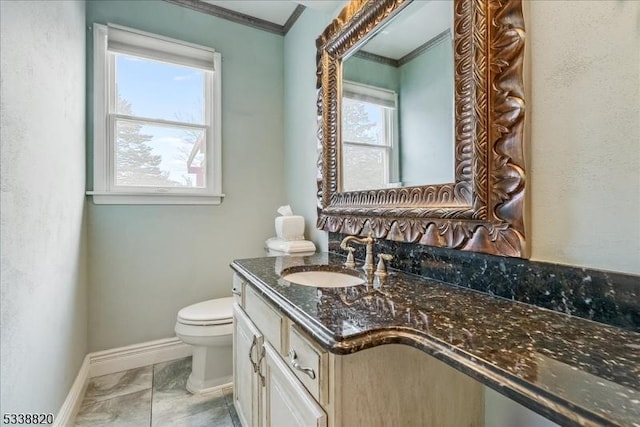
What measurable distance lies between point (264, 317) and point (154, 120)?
1.76 metres

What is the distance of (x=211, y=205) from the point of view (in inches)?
91.0

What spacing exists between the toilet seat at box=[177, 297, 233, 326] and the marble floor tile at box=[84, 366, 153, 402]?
52 cm

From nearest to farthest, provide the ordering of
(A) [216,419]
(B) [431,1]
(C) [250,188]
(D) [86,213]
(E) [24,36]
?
(E) [24,36] < (B) [431,1] < (A) [216,419] < (D) [86,213] < (C) [250,188]

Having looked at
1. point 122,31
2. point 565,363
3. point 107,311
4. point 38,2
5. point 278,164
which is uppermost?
point 122,31

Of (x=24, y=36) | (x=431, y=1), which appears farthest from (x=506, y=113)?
(x=24, y=36)

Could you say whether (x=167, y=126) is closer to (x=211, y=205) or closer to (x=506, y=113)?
(x=211, y=205)

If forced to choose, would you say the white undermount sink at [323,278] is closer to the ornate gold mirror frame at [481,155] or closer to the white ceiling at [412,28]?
the ornate gold mirror frame at [481,155]

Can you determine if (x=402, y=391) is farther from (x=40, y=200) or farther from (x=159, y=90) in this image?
(x=159, y=90)

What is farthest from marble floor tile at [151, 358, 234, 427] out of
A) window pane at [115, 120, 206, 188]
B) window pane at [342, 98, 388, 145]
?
window pane at [342, 98, 388, 145]

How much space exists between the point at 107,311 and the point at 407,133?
219 cm

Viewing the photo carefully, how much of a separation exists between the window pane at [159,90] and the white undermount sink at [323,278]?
5.09 ft

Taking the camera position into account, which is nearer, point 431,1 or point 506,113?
point 506,113

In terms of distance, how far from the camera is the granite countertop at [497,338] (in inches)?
17.2

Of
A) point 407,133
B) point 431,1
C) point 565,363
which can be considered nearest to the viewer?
point 565,363
